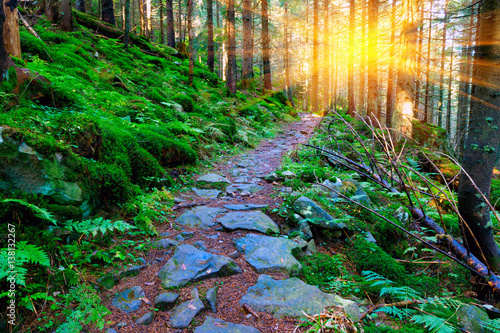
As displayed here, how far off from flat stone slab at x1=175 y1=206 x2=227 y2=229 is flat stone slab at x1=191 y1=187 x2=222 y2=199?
55 cm

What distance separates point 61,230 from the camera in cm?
251

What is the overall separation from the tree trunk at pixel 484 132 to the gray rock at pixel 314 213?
5.48 ft

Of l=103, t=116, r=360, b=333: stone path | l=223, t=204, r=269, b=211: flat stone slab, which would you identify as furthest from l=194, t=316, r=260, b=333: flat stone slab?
l=223, t=204, r=269, b=211: flat stone slab

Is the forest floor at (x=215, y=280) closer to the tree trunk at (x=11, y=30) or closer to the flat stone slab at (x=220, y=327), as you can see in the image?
the flat stone slab at (x=220, y=327)

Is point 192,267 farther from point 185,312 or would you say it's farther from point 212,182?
point 212,182

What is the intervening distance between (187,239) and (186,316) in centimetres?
131

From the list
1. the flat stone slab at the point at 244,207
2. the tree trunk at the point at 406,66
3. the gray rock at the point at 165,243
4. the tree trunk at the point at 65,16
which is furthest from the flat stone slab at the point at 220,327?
the tree trunk at the point at 65,16

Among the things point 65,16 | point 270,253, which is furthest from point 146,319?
point 65,16

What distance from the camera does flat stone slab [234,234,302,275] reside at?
2879mm

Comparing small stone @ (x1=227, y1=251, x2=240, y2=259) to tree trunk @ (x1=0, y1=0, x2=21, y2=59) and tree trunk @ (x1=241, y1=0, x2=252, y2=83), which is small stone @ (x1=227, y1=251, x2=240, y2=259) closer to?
tree trunk @ (x1=0, y1=0, x2=21, y2=59)

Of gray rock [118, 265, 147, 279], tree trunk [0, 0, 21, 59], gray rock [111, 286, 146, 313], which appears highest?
tree trunk [0, 0, 21, 59]

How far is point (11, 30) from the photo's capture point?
16.0ft

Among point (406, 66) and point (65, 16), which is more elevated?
point (65, 16)

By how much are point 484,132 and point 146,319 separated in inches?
172
